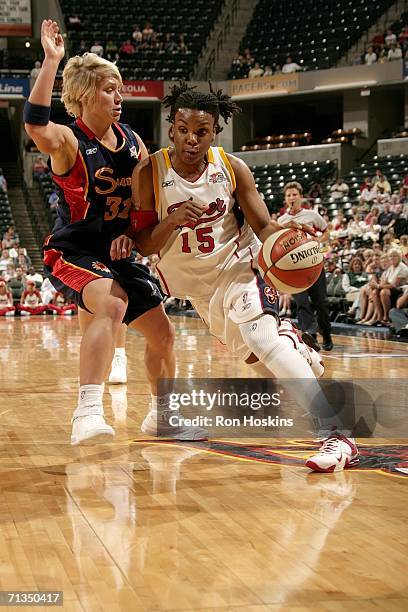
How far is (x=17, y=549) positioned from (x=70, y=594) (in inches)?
18.1

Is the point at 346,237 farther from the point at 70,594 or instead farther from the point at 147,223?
the point at 70,594

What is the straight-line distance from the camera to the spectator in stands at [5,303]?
17.0 metres

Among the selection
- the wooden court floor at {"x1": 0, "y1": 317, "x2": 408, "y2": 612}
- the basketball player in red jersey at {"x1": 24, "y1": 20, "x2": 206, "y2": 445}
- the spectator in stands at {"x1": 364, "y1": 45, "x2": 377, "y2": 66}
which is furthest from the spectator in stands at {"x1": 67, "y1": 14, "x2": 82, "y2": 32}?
the basketball player in red jersey at {"x1": 24, "y1": 20, "x2": 206, "y2": 445}

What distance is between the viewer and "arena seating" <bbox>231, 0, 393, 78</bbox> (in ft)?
83.6

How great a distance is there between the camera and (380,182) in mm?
19672

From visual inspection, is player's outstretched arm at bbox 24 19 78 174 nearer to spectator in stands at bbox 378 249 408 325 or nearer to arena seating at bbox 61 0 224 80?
spectator in stands at bbox 378 249 408 325

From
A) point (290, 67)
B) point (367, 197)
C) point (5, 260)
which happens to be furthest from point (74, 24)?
point (367, 197)

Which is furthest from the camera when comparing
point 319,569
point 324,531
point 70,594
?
point 324,531

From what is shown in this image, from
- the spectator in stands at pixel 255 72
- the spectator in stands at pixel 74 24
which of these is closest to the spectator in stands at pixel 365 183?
the spectator in stands at pixel 255 72

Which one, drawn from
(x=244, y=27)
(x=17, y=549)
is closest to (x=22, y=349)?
(x=17, y=549)

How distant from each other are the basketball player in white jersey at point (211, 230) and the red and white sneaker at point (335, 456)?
0.06 feet

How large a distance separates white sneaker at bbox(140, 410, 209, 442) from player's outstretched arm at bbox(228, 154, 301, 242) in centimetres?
112

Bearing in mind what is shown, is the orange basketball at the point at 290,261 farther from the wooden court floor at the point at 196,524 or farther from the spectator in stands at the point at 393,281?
the spectator in stands at the point at 393,281

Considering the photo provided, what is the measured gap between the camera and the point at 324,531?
2.80 meters
